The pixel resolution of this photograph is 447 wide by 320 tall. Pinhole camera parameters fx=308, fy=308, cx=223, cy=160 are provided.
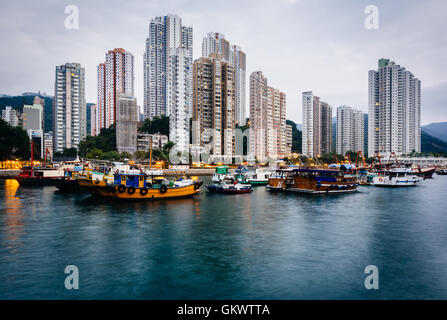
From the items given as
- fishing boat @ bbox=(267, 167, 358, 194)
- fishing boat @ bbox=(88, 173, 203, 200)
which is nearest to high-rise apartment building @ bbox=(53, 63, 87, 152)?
fishing boat @ bbox=(88, 173, 203, 200)

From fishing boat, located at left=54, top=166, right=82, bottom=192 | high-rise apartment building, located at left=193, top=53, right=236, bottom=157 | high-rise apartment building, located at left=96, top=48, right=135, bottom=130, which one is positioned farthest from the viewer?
high-rise apartment building, located at left=96, top=48, right=135, bottom=130

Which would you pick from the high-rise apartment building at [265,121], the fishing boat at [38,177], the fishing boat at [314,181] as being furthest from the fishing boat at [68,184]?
the high-rise apartment building at [265,121]

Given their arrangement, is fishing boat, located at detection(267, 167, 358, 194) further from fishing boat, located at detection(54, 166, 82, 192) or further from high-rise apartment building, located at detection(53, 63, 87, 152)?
high-rise apartment building, located at detection(53, 63, 87, 152)

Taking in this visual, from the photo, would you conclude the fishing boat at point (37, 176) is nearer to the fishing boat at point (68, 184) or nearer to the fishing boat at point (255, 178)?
the fishing boat at point (68, 184)

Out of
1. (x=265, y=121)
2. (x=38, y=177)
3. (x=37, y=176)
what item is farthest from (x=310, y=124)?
(x=38, y=177)

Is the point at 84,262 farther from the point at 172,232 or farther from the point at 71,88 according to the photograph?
the point at 71,88
